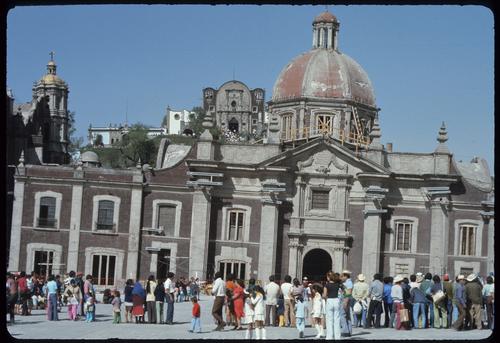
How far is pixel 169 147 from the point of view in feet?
192

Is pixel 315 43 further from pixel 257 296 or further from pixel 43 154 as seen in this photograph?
pixel 257 296

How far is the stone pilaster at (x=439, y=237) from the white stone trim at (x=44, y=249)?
1890cm

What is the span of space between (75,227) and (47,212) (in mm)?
1644

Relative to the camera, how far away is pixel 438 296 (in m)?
25.6

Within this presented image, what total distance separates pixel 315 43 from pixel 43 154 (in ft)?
75.3

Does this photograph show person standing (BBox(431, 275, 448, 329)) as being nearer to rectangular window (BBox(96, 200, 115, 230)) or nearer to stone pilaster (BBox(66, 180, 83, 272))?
rectangular window (BBox(96, 200, 115, 230))

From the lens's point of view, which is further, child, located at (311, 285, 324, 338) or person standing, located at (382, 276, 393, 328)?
person standing, located at (382, 276, 393, 328)

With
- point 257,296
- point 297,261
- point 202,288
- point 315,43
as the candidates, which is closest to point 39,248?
point 202,288

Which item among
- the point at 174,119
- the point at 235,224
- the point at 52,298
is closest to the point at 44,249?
the point at 235,224

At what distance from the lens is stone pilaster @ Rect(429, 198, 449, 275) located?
51.2 meters

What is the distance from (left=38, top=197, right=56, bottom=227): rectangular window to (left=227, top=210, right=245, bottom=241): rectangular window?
9.01 m

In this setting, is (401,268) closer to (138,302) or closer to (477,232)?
(477,232)

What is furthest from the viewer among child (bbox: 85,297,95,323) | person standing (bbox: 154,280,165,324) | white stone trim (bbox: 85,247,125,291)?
white stone trim (bbox: 85,247,125,291)

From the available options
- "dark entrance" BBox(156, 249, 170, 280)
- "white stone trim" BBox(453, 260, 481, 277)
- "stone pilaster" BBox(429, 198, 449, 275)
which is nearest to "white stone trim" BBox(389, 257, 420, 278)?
"stone pilaster" BBox(429, 198, 449, 275)
